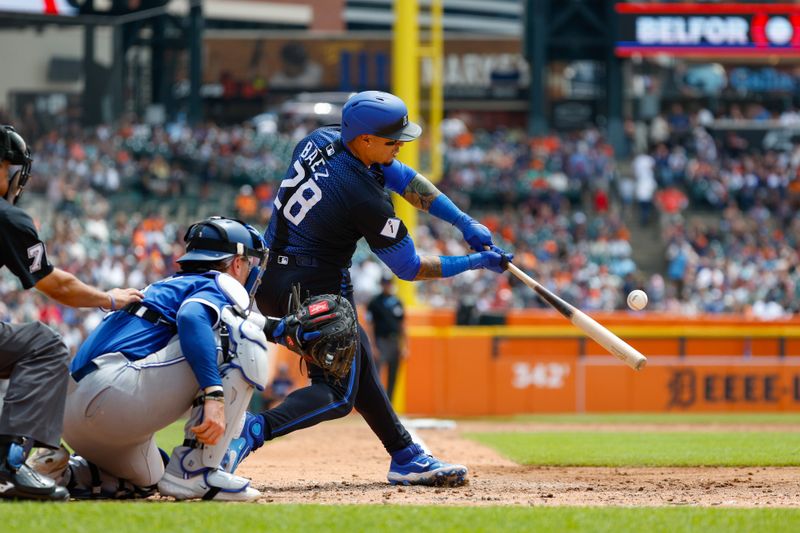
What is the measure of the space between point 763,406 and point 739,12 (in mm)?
10483

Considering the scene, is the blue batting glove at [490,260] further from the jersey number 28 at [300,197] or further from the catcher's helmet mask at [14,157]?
the catcher's helmet mask at [14,157]

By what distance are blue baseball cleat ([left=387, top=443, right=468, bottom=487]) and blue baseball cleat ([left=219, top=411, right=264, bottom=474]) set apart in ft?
2.95

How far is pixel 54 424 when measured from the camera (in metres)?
5.13

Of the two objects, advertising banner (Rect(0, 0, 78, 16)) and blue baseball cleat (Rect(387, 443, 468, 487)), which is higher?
advertising banner (Rect(0, 0, 78, 16))

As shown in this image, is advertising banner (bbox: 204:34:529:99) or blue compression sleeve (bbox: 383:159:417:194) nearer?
blue compression sleeve (bbox: 383:159:417:194)

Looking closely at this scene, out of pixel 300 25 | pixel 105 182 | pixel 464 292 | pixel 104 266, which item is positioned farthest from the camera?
pixel 300 25

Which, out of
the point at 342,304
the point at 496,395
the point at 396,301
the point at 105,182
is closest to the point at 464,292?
the point at 496,395

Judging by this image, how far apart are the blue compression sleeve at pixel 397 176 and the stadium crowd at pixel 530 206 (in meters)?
11.2

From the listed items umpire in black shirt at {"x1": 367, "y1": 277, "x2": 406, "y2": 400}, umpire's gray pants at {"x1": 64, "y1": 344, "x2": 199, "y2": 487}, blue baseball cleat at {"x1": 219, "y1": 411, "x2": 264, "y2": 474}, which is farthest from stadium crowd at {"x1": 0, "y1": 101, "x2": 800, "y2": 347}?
umpire's gray pants at {"x1": 64, "y1": 344, "x2": 199, "y2": 487}

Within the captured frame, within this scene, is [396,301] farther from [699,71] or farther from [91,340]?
[699,71]

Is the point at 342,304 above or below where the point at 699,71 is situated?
below

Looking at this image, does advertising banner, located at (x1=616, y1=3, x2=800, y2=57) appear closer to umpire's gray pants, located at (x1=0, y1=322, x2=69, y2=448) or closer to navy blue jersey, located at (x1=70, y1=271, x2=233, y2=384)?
navy blue jersey, located at (x1=70, y1=271, x2=233, y2=384)

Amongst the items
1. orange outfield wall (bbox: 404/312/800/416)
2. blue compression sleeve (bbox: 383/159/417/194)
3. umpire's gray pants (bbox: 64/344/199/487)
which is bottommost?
orange outfield wall (bbox: 404/312/800/416)

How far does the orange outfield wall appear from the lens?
55.0ft
